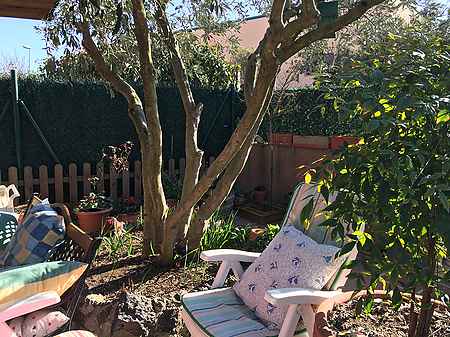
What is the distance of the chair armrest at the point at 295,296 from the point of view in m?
1.80

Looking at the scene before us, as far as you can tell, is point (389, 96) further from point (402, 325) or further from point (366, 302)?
point (402, 325)

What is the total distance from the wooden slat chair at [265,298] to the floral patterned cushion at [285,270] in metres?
0.05

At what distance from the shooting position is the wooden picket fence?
17.6 ft

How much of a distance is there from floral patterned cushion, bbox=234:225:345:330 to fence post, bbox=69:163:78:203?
146 inches

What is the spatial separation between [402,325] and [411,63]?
5.25 feet

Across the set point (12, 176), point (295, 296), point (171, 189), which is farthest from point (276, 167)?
point (295, 296)

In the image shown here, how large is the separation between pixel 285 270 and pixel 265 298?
0.51m

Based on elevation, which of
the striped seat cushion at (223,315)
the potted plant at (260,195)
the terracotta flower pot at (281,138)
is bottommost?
the potted plant at (260,195)

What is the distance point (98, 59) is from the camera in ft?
11.3

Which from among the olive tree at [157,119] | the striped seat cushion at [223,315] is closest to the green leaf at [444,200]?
the striped seat cushion at [223,315]


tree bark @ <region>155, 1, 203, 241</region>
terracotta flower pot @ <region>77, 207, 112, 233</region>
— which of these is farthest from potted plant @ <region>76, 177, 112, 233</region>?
tree bark @ <region>155, 1, 203, 241</region>

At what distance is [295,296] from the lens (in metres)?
1.83

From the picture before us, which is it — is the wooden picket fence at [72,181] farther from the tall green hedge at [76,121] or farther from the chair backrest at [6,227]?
the chair backrest at [6,227]

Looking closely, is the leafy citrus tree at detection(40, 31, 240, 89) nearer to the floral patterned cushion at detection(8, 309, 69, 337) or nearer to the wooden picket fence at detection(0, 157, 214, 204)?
the wooden picket fence at detection(0, 157, 214, 204)
